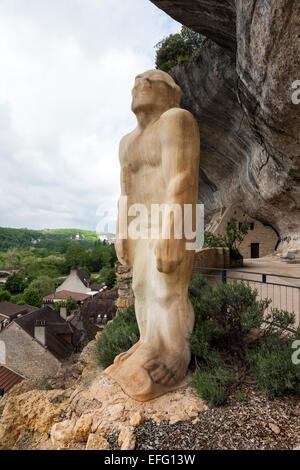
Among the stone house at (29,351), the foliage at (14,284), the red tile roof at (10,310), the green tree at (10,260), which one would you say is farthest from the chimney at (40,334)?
the green tree at (10,260)

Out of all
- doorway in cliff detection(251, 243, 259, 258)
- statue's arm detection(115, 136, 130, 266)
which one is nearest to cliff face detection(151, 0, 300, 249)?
doorway in cliff detection(251, 243, 259, 258)

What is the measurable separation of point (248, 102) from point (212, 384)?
6.85 meters

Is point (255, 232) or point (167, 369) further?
point (255, 232)

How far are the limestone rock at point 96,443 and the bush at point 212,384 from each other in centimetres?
81

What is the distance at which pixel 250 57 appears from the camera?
205 inches

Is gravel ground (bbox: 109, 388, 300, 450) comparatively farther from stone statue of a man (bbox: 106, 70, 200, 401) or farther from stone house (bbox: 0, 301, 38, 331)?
stone house (bbox: 0, 301, 38, 331)

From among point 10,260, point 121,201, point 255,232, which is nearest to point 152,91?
point 121,201

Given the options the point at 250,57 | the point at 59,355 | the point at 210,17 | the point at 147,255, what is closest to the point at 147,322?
the point at 147,255

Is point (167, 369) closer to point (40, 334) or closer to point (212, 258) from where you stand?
point (212, 258)

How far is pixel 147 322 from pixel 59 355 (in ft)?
35.7

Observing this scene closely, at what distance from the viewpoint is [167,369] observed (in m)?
2.29

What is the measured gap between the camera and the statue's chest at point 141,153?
8.29 feet

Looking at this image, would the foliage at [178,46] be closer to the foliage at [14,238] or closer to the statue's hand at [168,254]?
the statue's hand at [168,254]
